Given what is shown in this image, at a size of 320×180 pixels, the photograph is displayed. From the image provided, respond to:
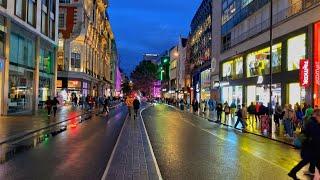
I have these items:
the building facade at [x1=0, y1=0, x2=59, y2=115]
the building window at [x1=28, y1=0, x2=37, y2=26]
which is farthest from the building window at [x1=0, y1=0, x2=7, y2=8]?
the building window at [x1=28, y1=0, x2=37, y2=26]

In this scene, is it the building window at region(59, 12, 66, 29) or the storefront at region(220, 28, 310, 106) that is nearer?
the storefront at region(220, 28, 310, 106)

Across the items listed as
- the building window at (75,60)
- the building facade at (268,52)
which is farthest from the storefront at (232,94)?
the building window at (75,60)

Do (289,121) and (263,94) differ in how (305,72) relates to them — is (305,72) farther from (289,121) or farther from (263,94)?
(263,94)

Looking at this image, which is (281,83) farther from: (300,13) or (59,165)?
(59,165)

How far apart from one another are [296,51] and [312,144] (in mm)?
30012

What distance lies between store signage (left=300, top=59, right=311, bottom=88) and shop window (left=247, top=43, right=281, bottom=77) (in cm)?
802

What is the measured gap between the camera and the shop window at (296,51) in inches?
1555

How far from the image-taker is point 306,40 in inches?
1507

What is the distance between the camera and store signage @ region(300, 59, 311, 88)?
37.0 meters

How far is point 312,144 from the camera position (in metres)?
12.2

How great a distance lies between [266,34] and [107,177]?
38406mm

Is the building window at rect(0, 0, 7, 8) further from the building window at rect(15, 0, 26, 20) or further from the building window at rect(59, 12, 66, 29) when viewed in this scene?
the building window at rect(59, 12, 66, 29)

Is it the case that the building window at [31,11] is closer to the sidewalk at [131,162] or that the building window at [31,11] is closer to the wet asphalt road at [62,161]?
the wet asphalt road at [62,161]

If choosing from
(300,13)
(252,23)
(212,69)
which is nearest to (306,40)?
(300,13)
